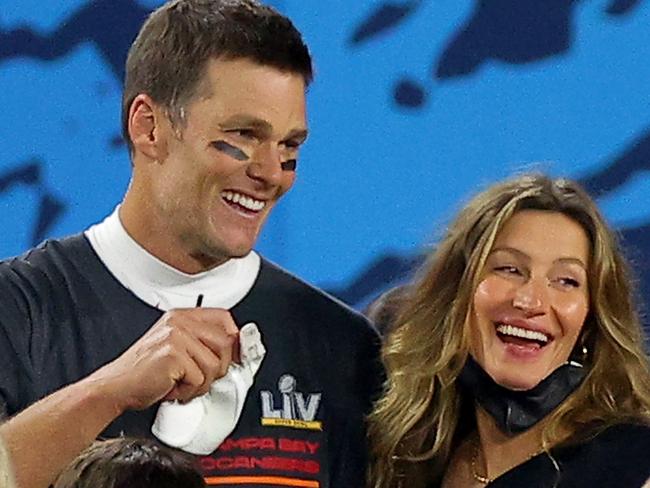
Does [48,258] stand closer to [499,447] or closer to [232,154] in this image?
[232,154]

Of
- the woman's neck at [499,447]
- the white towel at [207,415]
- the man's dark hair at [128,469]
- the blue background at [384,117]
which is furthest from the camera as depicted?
the blue background at [384,117]

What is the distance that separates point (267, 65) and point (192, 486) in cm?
53

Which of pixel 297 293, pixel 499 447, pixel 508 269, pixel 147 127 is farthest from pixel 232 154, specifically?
pixel 499 447

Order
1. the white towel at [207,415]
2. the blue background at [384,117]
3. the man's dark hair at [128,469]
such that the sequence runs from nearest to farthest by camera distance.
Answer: the man's dark hair at [128,469]
the white towel at [207,415]
the blue background at [384,117]

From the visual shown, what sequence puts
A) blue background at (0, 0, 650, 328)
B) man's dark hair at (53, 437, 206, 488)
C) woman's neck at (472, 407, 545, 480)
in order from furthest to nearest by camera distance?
1. blue background at (0, 0, 650, 328)
2. woman's neck at (472, 407, 545, 480)
3. man's dark hair at (53, 437, 206, 488)

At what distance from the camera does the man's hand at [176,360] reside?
155 cm

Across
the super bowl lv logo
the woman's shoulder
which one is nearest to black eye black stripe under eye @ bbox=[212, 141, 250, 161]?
the super bowl lv logo

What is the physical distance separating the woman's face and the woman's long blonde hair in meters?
0.02

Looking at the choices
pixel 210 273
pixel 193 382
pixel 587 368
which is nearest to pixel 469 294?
pixel 587 368

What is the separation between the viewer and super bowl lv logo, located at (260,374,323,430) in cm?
182

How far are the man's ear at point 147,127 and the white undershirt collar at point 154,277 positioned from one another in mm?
101

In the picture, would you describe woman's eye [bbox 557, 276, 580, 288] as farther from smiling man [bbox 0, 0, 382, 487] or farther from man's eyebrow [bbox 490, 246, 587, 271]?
smiling man [bbox 0, 0, 382, 487]

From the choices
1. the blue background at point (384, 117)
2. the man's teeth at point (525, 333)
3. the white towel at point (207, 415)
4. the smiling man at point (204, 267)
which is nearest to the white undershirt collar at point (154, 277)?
the smiling man at point (204, 267)

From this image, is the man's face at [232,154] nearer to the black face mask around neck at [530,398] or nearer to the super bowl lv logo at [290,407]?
the super bowl lv logo at [290,407]
